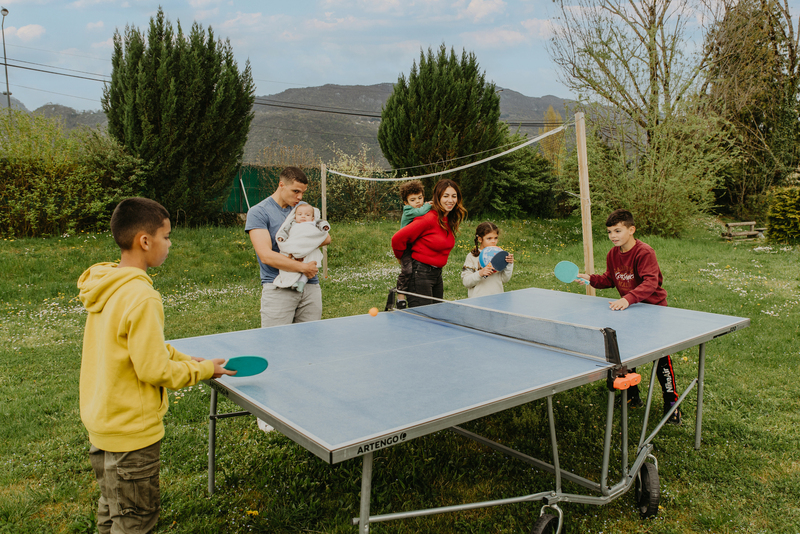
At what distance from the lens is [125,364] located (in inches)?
72.3

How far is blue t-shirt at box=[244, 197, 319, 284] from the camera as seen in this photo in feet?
12.0

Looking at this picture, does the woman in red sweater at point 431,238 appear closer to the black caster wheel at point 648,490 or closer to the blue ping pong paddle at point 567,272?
the blue ping pong paddle at point 567,272

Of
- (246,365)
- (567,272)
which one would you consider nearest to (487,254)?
(567,272)

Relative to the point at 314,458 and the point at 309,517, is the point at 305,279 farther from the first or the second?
the point at 309,517

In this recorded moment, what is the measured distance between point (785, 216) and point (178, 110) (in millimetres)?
16764

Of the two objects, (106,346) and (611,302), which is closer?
(106,346)

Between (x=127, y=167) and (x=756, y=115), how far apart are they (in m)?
23.7

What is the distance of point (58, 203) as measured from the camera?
1113cm

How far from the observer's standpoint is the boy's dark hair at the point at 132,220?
193 centimetres

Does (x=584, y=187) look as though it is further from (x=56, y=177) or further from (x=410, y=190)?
(x=56, y=177)

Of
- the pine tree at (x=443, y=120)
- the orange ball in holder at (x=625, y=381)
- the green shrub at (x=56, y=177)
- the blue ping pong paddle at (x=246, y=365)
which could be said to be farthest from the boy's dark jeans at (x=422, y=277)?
the pine tree at (x=443, y=120)

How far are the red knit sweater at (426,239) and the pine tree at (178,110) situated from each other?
9.35 metres

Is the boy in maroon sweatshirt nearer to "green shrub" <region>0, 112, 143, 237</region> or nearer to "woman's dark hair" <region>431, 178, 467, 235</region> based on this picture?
"woman's dark hair" <region>431, 178, 467, 235</region>

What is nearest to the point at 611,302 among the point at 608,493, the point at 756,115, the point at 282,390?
the point at 608,493
